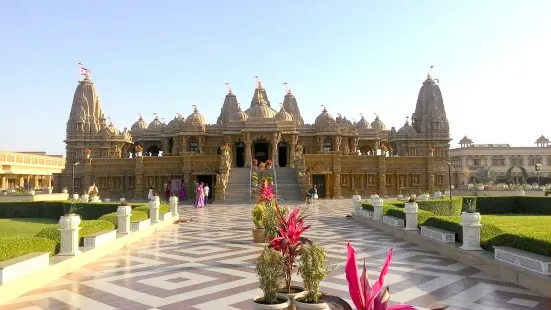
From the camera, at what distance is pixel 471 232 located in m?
10.8

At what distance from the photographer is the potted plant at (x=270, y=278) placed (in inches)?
235

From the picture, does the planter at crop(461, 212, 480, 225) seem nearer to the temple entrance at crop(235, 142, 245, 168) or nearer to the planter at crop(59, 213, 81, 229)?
the planter at crop(59, 213, 81, 229)

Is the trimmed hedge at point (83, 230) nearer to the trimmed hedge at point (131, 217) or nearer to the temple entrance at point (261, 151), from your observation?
the trimmed hedge at point (131, 217)

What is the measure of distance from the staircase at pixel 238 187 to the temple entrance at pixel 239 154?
940 centimetres

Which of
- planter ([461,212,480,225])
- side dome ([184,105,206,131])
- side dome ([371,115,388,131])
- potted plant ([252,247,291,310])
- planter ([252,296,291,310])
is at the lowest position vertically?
planter ([252,296,291,310])

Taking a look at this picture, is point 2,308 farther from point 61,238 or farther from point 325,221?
point 325,221

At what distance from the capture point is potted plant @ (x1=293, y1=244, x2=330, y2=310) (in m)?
5.84

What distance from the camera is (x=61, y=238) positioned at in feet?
34.4

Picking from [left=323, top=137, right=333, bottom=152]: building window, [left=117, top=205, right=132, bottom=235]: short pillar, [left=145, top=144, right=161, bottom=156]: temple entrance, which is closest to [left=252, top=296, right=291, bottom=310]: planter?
[left=117, top=205, right=132, bottom=235]: short pillar

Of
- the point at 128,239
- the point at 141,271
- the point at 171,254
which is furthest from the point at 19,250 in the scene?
the point at 128,239

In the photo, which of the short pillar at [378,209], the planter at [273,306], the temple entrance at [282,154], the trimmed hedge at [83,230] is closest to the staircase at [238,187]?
the temple entrance at [282,154]

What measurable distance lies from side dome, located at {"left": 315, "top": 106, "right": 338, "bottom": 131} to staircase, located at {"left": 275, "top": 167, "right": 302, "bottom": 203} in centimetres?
1187

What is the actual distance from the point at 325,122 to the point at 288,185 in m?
15.9

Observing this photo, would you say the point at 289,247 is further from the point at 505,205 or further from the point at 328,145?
the point at 328,145
